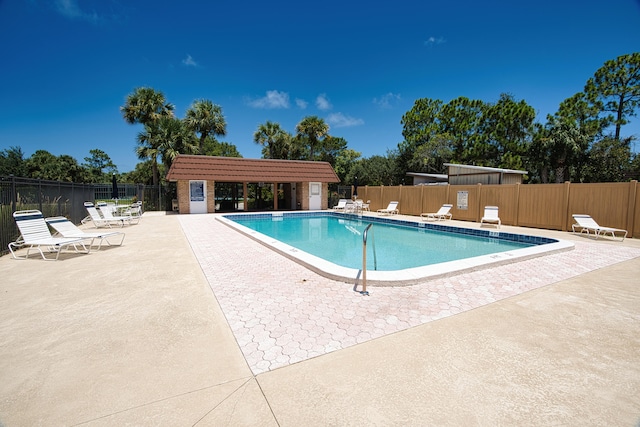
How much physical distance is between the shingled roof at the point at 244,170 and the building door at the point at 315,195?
2.31ft

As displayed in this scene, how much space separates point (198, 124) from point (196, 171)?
30.4 ft

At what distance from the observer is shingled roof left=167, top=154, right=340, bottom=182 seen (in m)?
18.7

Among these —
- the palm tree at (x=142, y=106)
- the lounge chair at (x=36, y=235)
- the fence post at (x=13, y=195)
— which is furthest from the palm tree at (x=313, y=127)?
the lounge chair at (x=36, y=235)

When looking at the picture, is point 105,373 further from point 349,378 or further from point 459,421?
point 459,421

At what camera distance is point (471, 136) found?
3416cm

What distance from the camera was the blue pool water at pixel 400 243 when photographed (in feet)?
25.4

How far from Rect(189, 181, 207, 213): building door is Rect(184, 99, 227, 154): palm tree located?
7.89 m

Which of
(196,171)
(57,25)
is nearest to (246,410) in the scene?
(57,25)

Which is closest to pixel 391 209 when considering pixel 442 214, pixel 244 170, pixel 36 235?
pixel 442 214

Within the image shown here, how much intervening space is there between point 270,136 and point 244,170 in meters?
11.0

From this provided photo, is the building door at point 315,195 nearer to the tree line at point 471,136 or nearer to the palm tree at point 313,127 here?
the tree line at point 471,136

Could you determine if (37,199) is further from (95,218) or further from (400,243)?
(400,243)

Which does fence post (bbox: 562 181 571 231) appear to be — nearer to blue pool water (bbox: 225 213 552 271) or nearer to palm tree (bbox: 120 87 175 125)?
blue pool water (bbox: 225 213 552 271)

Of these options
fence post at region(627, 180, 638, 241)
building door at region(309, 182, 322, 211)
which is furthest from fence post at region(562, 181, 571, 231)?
building door at region(309, 182, 322, 211)
